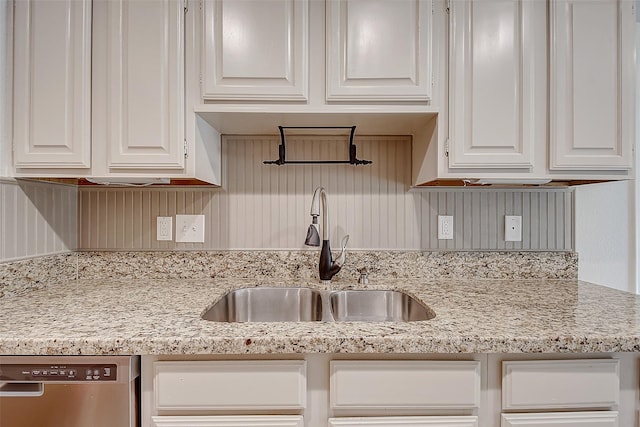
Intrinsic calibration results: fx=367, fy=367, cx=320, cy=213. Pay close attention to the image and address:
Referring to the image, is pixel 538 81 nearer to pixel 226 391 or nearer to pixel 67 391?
pixel 226 391

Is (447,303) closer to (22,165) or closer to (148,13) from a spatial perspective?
(148,13)

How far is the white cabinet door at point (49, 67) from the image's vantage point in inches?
46.6

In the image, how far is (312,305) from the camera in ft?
4.82

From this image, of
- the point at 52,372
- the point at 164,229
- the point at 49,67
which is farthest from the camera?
the point at 164,229

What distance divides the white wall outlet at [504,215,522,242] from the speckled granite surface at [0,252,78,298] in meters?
1.83

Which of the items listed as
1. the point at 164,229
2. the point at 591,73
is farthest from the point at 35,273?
the point at 591,73

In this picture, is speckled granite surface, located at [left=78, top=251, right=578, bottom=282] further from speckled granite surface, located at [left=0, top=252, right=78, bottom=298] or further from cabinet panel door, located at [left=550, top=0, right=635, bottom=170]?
cabinet panel door, located at [left=550, top=0, right=635, bottom=170]

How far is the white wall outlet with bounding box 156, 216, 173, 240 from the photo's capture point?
5.12ft

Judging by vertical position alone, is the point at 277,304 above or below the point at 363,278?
below

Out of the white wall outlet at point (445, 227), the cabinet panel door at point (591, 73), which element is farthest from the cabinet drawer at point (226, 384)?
the cabinet panel door at point (591, 73)

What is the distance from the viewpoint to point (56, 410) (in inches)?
32.9

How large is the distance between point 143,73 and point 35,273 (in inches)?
31.9

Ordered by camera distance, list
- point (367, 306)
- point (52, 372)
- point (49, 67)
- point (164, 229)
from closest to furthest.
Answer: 1. point (52, 372)
2. point (49, 67)
3. point (367, 306)
4. point (164, 229)

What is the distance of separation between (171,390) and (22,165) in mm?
913
